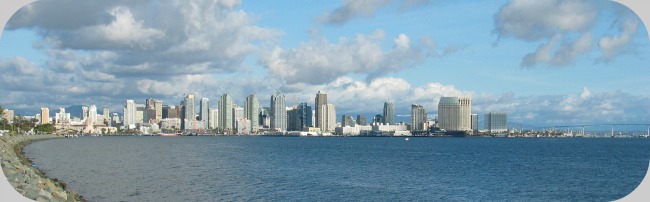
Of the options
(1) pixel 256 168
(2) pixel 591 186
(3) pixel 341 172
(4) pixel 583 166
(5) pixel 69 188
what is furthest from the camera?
(4) pixel 583 166

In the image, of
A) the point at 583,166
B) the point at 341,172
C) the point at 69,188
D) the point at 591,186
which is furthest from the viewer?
the point at 583,166

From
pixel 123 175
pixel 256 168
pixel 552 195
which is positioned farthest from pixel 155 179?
pixel 552 195

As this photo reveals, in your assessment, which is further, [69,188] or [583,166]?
[583,166]

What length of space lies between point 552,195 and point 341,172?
705 inches

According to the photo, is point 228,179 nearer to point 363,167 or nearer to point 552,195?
point 363,167

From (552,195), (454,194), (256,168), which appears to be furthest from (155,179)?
(552,195)

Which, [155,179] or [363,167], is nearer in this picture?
[155,179]

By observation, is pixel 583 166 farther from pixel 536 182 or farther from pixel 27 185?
pixel 27 185

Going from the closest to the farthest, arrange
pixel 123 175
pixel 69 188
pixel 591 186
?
pixel 69 188
pixel 591 186
pixel 123 175

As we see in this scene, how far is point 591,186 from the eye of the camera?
136 ft

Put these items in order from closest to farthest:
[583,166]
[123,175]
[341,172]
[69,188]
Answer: [69,188], [123,175], [341,172], [583,166]

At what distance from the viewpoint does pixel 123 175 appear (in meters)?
46.4

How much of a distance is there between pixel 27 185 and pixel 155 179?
1744 cm

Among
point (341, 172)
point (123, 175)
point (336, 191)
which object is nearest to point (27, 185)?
point (336, 191)
